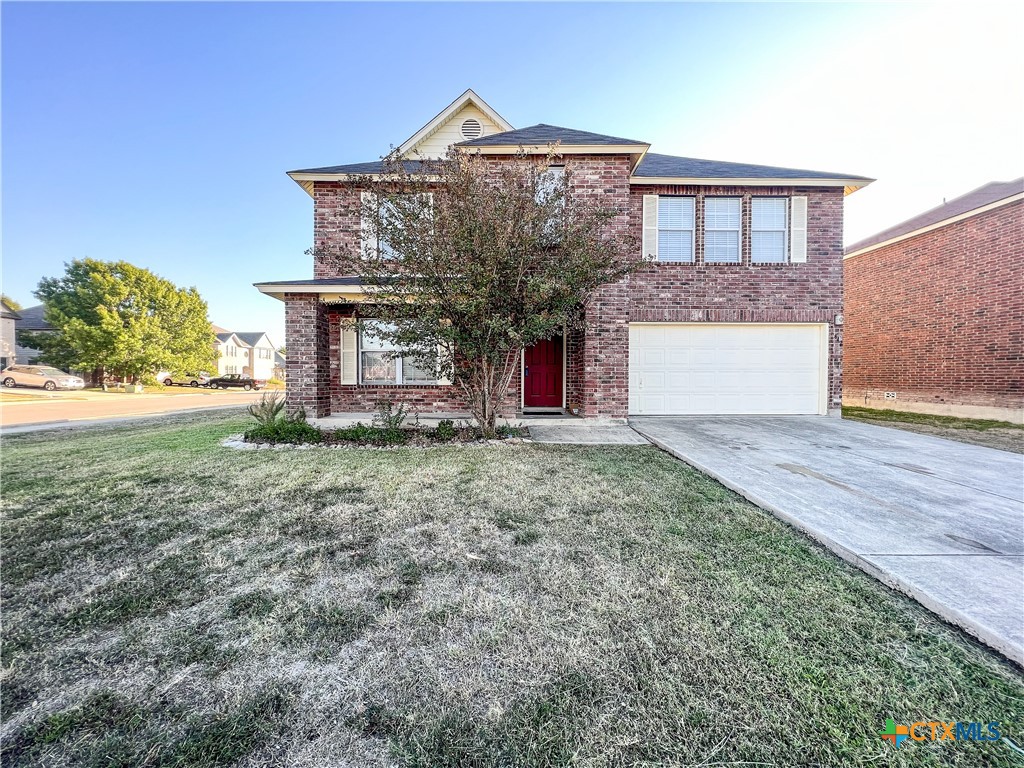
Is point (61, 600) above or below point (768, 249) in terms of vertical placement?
below

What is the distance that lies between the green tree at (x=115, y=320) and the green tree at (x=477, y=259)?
31956 millimetres

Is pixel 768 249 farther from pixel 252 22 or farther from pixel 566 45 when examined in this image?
pixel 252 22

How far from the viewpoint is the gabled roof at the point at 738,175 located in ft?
29.0

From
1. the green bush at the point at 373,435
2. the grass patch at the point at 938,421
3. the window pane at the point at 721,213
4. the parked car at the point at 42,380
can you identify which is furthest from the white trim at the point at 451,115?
the parked car at the point at 42,380

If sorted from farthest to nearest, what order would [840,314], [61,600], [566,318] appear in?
1. [840,314]
2. [566,318]
3. [61,600]

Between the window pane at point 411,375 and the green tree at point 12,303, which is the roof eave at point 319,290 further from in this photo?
the green tree at point 12,303

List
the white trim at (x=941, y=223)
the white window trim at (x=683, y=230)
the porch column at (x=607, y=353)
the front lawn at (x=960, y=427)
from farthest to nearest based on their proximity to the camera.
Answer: the white trim at (x=941, y=223) → the white window trim at (x=683, y=230) → the porch column at (x=607, y=353) → the front lawn at (x=960, y=427)

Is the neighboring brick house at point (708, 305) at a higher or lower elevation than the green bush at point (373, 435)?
higher

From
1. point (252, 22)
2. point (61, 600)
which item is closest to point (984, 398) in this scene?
point (61, 600)

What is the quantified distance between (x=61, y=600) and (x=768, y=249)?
12141mm

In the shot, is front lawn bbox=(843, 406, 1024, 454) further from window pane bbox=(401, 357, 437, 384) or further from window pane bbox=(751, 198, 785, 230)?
window pane bbox=(401, 357, 437, 384)

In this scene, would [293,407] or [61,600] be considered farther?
[293,407]

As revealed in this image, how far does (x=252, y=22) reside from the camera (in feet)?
30.0

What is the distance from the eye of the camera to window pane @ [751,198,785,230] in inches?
360
